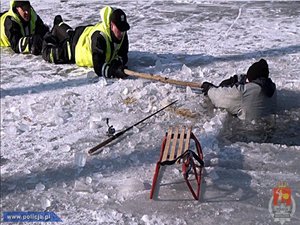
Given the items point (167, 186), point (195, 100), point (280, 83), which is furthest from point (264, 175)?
point (280, 83)

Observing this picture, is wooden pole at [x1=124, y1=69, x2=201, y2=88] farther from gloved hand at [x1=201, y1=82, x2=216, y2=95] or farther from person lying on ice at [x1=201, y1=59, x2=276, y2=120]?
person lying on ice at [x1=201, y1=59, x2=276, y2=120]

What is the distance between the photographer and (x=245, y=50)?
7.29 metres

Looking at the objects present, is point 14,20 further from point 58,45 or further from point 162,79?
point 162,79

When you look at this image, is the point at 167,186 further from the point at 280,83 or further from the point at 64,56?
the point at 64,56

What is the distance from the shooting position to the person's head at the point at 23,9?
740 cm

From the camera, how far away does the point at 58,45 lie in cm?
709

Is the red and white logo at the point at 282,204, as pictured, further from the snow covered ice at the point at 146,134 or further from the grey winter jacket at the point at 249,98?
the grey winter jacket at the point at 249,98

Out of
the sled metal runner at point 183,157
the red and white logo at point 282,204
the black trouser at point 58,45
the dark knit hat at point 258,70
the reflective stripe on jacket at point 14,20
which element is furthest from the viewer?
the reflective stripe on jacket at point 14,20

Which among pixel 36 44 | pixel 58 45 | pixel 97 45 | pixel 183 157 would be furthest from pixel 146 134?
pixel 36 44

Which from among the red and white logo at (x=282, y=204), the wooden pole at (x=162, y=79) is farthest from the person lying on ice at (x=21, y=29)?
the red and white logo at (x=282, y=204)

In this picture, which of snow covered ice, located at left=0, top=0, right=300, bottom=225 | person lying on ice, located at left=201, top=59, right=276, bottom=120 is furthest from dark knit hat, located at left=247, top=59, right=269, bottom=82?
snow covered ice, located at left=0, top=0, right=300, bottom=225

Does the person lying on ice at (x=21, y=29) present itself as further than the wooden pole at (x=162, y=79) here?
Yes

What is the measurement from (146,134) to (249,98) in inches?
41.4

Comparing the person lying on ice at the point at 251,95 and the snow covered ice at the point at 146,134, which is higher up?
the person lying on ice at the point at 251,95
